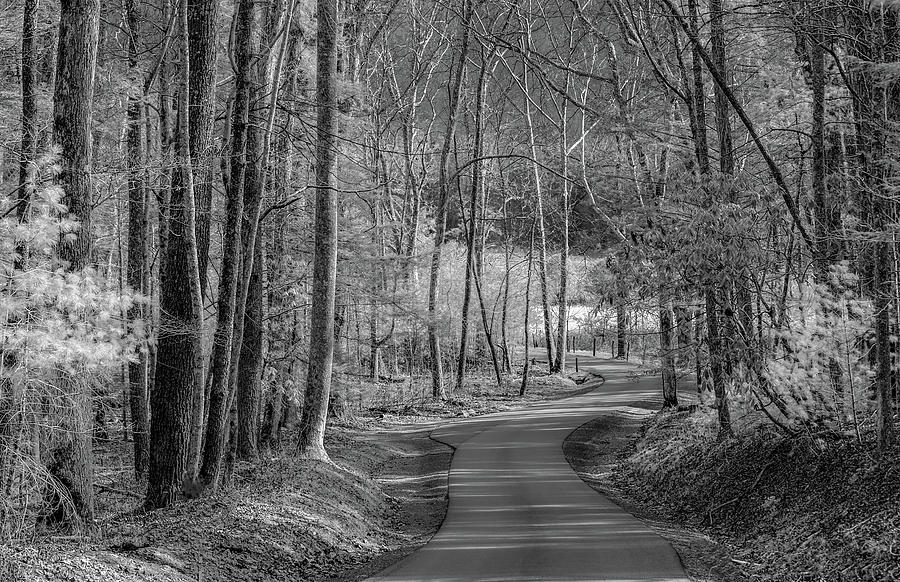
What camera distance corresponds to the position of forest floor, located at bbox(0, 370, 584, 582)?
7250 millimetres

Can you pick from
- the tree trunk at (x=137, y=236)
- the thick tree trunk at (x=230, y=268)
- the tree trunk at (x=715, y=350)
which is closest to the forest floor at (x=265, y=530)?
the thick tree trunk at (x=230, y=268)

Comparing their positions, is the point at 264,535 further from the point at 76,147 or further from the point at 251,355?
the point at 251,355

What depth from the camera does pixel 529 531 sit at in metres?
11.4

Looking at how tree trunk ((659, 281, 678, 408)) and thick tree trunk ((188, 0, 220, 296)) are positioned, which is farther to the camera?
tree trunk ((659, 281, 678, 408))

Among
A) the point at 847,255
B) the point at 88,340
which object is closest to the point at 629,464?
the point at 847,255

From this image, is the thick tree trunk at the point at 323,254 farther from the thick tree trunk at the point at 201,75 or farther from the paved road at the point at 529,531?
the thick tree trunk at the point at 201,75

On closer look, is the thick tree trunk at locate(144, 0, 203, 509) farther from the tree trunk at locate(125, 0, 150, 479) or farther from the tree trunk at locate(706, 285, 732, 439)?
the tree trunk at locate(706, 285, 732, 439)

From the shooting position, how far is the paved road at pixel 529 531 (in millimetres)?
9023

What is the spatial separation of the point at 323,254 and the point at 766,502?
31.3 ft

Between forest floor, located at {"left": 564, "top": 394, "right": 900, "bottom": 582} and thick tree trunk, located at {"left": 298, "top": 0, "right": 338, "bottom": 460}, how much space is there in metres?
6.00

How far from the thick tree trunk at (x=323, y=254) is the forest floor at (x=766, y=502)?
6.00m

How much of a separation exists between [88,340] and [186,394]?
4.27 m

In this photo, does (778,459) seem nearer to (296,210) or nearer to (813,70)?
(813,70)

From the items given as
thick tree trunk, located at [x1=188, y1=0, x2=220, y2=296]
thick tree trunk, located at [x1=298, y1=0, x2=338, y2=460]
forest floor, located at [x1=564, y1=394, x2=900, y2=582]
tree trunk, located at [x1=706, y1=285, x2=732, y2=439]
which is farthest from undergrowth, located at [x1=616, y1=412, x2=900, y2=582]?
thick tree trunk, located at [x1=188, y1=0, x2=220, y2=296]
